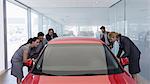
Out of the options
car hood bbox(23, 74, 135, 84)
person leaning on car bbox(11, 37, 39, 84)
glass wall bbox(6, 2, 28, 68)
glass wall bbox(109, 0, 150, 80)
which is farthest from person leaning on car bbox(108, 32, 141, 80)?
glass wall bbox(6, 2, 28, 68)

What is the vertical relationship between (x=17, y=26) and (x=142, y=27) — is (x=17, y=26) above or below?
above

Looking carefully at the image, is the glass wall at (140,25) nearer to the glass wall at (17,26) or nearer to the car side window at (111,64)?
the car side window at (111,64)

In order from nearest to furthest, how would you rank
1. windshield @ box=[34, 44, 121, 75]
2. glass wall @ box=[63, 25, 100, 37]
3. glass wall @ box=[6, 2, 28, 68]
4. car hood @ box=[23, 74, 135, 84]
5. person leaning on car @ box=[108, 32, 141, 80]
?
car hood @ box=[23, 74, 135, 84] < windshield @ box=[34, 44, 121, 75] < person leaning on car @ box=[108, 32, 141, 80] < glass wall @ box=[6, 2, 28, 68] < glass wall @ box=[63, 25, 100, 37]

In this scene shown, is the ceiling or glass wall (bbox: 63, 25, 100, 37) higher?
the ceiling

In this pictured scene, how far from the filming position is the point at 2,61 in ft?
31.2

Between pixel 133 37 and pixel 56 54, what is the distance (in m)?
5.38

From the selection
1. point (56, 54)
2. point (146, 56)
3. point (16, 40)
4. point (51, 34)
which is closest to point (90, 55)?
point (56, 54)

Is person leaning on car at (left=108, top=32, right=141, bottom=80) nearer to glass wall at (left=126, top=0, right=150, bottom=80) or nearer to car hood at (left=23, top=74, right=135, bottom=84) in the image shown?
glass wall at (left=126, top=0, right=150, bottom=80)

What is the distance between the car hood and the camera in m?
3.17

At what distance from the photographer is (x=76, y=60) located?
3791mm

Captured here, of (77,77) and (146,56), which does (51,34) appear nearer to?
(146,56)

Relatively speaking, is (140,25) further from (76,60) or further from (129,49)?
(76,60)

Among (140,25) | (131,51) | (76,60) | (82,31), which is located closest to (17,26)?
(140,25)

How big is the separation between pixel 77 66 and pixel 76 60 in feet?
0.49
